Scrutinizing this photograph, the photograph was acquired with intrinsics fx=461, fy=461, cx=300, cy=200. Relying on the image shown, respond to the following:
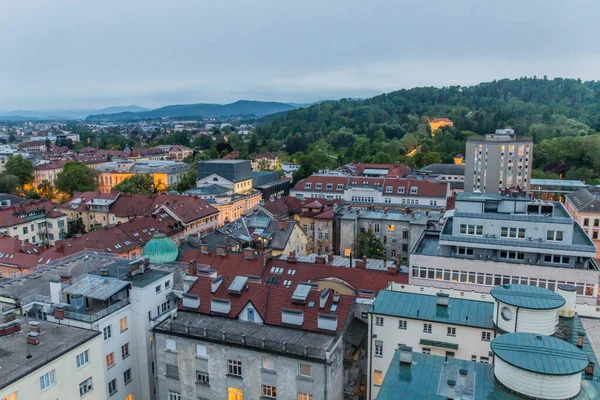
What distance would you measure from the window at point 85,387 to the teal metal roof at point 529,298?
2232 cm

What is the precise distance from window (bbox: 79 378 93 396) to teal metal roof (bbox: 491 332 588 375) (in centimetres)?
2115

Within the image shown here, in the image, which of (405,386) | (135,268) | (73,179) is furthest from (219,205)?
(405,386)

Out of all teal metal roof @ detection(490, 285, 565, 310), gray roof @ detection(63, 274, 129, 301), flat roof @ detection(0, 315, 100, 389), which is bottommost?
flat roof @ detection(0, 315, 100, 389)

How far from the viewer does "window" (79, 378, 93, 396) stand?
25.1 m

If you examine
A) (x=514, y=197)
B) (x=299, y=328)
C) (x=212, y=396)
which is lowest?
(x=212, y=396)

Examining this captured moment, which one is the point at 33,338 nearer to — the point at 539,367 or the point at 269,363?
the point at 269,363

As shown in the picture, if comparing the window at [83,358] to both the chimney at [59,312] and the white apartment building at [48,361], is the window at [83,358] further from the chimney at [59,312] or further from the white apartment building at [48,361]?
the chimney at [59,312]

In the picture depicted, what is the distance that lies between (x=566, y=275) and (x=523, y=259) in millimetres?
3134

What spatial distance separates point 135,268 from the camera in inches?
1246

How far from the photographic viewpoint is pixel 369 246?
55.8 m

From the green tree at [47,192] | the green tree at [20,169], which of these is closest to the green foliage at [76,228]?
the green tree at [47,192]

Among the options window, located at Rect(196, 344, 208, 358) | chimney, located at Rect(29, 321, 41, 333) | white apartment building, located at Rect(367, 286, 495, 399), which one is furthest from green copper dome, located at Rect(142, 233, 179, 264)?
white apartment building, located at Rect(367, 286, 495, 399)

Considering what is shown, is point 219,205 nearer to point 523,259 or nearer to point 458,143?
point 523,259

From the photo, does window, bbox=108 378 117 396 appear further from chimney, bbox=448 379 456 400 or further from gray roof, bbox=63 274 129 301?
chimney, bbox=448 379 456 400
